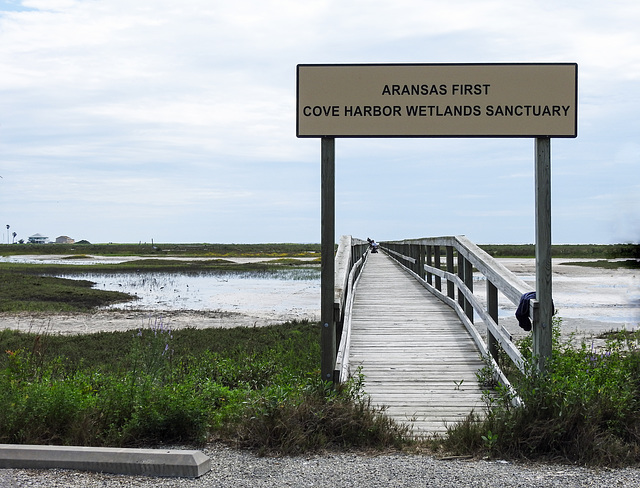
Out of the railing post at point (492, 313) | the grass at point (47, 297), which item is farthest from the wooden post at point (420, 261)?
the grass at point (47, 297)

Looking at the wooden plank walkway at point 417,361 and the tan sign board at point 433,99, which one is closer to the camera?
the tan sign board at point 433,99

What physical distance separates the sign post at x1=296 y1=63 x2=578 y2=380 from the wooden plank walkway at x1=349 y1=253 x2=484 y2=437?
44.1 inches

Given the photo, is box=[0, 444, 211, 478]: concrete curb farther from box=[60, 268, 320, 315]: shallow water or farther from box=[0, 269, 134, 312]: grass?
box=[0, 269, 134, 312]: grass

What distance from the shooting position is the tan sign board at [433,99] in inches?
216

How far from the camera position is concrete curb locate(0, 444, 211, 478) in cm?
427

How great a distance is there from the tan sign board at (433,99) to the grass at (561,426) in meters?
2.15

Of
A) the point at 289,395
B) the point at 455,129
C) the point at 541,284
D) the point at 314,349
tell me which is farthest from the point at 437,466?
the point at 314,349

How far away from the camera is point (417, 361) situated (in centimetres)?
735

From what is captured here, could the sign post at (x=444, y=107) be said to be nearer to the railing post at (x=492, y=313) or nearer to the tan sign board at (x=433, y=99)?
the tan sign board at (x=433, y=99)

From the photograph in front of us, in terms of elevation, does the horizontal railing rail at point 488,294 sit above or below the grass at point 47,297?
above

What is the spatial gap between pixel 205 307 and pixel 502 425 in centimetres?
2276

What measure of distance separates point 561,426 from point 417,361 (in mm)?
2812

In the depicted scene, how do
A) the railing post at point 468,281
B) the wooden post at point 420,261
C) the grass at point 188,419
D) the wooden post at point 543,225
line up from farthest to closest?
1. the wooden post at point 420,261
2. the railing post at point 468,281
3. the wooden post at point 543,225
4. the grass at point 188,419

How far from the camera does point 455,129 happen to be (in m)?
5.47
